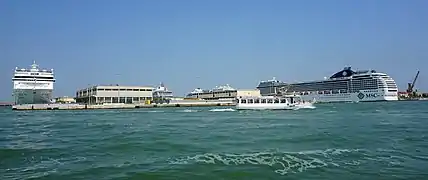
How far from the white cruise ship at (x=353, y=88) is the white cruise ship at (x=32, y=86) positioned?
49615 millimetres

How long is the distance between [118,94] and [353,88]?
59.9m

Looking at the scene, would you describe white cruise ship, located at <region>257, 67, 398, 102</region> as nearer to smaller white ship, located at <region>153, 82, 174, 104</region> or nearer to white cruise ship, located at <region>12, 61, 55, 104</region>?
smaller white ship, located at <region>153, 82, 174, 104</region>

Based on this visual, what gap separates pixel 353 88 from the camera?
91.2 m

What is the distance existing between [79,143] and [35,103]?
225 feet

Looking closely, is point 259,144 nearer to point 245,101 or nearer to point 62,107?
point 245,101

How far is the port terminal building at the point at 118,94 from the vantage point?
3893 inches

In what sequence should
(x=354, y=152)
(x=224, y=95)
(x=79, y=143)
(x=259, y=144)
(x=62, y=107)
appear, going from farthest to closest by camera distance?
(x=224, y=95) → (x=62, y=107) → (x=79, y=143) → (x=259, y=144) → (x=354, y=152)

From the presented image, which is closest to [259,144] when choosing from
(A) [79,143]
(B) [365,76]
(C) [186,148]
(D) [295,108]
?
(C) [186,148]

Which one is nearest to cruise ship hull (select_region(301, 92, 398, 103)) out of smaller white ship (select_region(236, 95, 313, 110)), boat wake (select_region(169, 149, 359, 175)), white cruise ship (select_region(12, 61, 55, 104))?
smaller white ship (select_region(236, 95, 313, 110))

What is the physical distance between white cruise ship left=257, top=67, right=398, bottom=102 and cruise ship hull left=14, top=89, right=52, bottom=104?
49.6 m

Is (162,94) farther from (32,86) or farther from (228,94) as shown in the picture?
(32,86)

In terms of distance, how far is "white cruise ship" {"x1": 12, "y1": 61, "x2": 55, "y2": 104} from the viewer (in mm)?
76062

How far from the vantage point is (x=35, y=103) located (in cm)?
7644

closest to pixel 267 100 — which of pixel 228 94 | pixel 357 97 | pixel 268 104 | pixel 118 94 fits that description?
pixel 268 104
